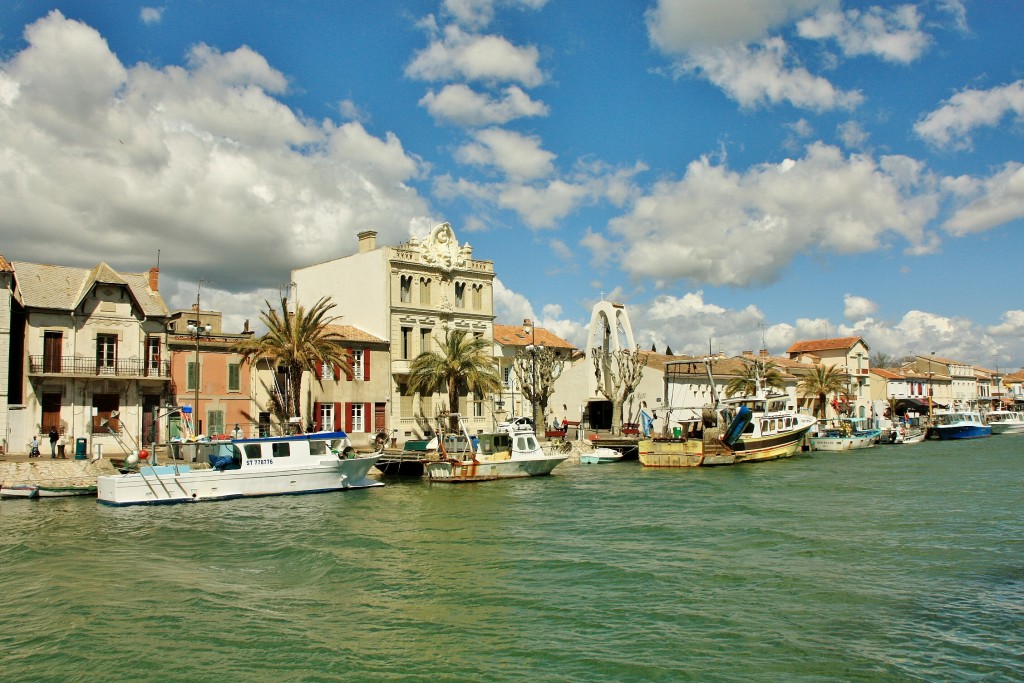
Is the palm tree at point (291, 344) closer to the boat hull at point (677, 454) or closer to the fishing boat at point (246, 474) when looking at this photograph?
the fishing boat at point (246, 474)

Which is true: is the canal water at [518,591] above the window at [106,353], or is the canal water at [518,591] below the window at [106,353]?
below

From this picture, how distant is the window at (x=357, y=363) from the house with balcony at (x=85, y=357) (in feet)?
35.5

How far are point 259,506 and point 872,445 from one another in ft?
189

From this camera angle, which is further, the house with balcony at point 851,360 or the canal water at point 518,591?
the house with balcony at point 851,360

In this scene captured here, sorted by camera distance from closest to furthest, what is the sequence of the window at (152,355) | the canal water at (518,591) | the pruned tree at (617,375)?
the canal water at (518,591), the window at (152,355), the pruned tree at (617,375)

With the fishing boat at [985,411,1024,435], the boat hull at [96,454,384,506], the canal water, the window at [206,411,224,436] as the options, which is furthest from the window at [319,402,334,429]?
the fishing boat at [985,411,1024,435]

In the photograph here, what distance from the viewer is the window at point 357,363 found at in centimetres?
4997

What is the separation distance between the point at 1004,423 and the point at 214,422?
287 ft

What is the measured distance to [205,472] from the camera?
32812 millimetres

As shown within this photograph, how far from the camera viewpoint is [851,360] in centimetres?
10144

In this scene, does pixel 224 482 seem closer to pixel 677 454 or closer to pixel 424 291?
pixel 424 291

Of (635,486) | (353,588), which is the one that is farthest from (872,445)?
(353,588)

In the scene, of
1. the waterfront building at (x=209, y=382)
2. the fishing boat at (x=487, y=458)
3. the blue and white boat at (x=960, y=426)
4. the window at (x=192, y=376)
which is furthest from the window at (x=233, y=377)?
the blue and white boat at (x=960, y=426)

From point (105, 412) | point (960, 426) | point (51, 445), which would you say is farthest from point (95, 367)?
point (960, 426)
